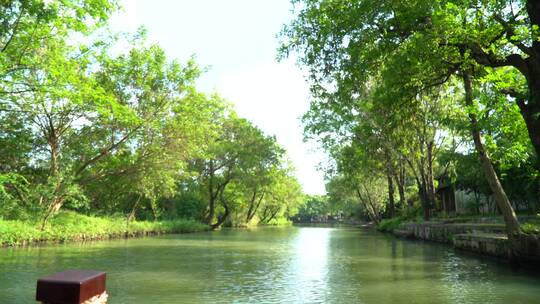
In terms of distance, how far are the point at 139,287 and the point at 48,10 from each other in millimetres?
9889

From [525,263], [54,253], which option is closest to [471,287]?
[525,263]

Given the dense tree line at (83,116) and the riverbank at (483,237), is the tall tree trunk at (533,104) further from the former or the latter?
the dense tree line at (83,116)

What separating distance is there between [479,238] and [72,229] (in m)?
23.8

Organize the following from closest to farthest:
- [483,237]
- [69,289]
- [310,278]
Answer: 1. [69,289]
2. [310,278]
3. [483,237]

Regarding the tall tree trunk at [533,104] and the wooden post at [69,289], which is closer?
the wooden post at [69,289]

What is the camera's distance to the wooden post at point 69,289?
8.67 ft

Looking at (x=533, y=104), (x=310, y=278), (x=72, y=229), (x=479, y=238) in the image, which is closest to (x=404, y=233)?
(x=479, y=238)

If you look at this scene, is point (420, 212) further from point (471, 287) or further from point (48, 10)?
point (48, 10)

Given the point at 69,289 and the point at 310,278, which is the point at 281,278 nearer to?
the point at 310,278

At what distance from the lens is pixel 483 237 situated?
20.0 metres

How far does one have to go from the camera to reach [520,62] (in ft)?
39.8

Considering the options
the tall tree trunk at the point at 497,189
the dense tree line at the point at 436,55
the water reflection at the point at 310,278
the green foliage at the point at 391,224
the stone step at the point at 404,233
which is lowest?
the water reflection at the point at 310,278

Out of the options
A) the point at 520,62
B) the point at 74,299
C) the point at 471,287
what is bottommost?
the point at 471,287

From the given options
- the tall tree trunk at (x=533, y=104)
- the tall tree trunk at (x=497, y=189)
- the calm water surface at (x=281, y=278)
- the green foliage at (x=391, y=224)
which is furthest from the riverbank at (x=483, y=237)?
the green foliage at (x=391, y=224)
